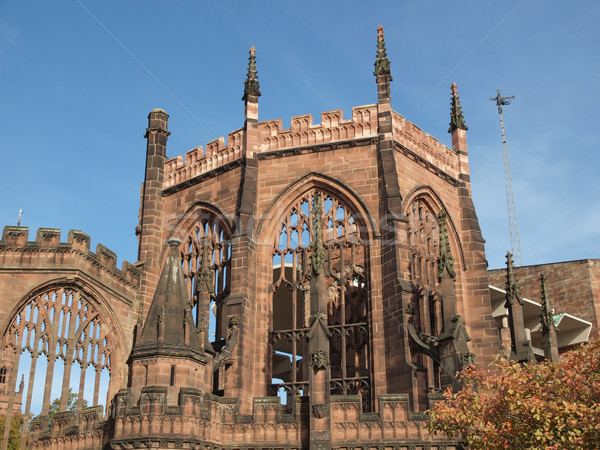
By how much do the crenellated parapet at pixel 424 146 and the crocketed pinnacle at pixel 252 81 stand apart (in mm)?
4929

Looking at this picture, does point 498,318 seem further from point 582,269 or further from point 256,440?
point 256,440

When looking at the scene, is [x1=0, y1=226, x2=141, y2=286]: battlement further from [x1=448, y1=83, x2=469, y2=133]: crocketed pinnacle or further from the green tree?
[x1=448, y1=83, x2=469, y2=133]: crocketed pinnacle

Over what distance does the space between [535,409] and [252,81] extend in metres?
17.3

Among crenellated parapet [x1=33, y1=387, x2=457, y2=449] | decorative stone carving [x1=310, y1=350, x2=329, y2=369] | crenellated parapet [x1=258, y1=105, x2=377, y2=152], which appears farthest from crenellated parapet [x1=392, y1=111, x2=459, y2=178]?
crenellated parapet [x1=33, y1=387, x2=457, y2=449]

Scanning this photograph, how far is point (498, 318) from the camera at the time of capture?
41.8 meters

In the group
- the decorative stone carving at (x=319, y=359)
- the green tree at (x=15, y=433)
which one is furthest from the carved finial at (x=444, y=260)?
the green tree at (x=15, y=433)

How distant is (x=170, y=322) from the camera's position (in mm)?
22250

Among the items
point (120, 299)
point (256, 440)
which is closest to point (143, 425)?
point (256, 440)

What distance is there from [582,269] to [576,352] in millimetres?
25551

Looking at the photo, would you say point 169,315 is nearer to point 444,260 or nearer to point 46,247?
point 46,247

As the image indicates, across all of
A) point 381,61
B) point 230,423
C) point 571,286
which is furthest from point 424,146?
point 571,286

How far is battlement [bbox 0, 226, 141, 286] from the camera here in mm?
25594

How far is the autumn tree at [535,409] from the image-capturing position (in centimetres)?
1614

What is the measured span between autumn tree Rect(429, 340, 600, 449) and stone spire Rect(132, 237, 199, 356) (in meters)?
6.98
